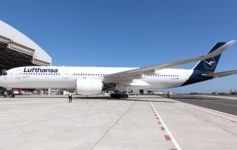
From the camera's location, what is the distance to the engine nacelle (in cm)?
2852

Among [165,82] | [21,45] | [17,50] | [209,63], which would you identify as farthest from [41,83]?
[21,45]

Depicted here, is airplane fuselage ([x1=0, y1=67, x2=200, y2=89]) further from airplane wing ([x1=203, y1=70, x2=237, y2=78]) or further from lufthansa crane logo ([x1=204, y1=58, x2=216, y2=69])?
lufthansa crane logo ([x1=204, y1=58, x2=216, y2=69])

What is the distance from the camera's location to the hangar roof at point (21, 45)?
1865 inches

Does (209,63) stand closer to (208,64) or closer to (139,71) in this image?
(208,64)

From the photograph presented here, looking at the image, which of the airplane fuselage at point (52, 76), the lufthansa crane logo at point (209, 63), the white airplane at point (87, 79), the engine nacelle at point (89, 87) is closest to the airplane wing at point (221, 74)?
the white airplane at point (87, 79)

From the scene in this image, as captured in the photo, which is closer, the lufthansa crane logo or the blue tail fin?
the blue tail fin

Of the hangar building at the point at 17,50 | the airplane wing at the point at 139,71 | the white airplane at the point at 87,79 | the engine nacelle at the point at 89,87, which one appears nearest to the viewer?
the airplane wing at the point at 139,71

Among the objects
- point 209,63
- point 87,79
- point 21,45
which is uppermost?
point 21,45

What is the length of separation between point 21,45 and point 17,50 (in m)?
2.35

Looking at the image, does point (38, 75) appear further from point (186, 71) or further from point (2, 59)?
point (2, 59)

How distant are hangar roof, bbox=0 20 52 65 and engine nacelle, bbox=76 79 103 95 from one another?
22949 mm

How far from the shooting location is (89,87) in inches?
1122

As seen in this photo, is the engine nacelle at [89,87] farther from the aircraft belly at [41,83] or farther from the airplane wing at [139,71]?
the aircraft belly at [41,83]

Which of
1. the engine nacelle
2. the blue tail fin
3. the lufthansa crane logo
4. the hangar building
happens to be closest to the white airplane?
the engine nacelle
